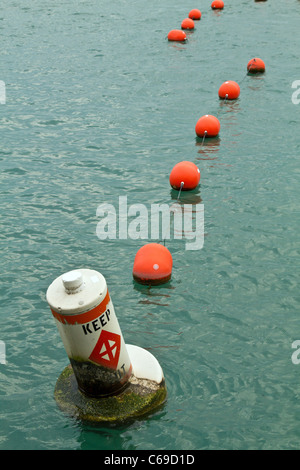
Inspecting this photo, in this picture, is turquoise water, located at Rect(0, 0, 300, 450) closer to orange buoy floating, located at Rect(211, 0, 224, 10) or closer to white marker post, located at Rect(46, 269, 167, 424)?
white marker post, located at Rect(46, 269, 167, 424)

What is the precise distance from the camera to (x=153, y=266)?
10414 mm

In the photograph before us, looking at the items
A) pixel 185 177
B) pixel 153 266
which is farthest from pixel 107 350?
pixel 185 177

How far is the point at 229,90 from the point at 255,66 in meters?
3.53

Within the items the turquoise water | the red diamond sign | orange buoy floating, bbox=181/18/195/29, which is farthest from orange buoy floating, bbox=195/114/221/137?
orange buoy floating, bbox=181/18/195/29

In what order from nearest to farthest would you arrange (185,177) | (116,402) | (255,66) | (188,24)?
(116,402) → (185,177) → (255,66) → (188,24)

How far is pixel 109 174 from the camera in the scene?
1485 centimetres

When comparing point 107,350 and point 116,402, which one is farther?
point 116,402

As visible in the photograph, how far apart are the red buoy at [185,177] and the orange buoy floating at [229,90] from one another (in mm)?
6657

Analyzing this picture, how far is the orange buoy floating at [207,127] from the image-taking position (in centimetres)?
1670

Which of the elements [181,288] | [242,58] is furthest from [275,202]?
[242,58]

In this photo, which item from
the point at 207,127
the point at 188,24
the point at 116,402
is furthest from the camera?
the point at 188,24

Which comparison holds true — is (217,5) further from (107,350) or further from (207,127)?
(107,350)

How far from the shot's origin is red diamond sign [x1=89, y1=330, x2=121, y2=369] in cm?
699

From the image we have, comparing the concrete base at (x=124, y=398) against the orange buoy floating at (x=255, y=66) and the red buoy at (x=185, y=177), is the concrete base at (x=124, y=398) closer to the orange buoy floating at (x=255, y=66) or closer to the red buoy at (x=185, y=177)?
the red buoy at (x=185, y=177)
